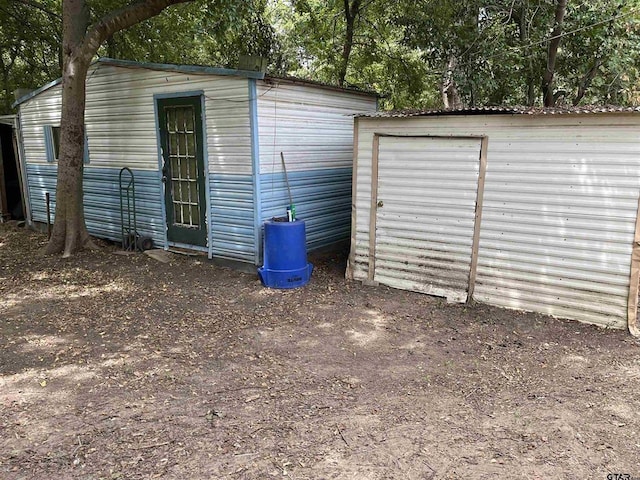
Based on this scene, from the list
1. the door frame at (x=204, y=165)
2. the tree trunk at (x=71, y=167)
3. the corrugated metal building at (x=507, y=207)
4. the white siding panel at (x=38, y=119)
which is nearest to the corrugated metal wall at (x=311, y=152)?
the door frame at (x=204, y=165)

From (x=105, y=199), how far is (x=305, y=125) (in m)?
3.56

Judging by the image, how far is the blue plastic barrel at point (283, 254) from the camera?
18.7ft

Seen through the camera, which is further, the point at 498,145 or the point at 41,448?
the point at 498,145

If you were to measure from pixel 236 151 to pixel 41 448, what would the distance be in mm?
4115

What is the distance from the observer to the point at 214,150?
6.38m

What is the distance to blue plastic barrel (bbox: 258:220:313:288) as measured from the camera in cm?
571

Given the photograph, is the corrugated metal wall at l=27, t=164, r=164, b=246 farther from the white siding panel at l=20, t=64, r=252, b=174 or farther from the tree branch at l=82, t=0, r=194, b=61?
the tree branch at l=82, t=0, r=194, b=61

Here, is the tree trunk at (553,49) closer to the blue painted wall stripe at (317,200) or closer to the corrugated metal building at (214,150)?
the corrugated metal building at (214,150)

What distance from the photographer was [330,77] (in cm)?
1430

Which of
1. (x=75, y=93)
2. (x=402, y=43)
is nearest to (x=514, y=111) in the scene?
(x=75, y=93)

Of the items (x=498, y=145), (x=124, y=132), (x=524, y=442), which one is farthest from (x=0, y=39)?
(x=524, y=442)

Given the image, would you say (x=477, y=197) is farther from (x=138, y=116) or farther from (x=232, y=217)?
(x=138, y=116)

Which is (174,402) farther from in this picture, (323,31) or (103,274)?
(323,31)

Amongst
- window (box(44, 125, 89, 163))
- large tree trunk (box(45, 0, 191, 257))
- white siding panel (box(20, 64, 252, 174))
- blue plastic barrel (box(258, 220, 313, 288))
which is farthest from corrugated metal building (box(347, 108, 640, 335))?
window (box(44, 125, 89, 163))
